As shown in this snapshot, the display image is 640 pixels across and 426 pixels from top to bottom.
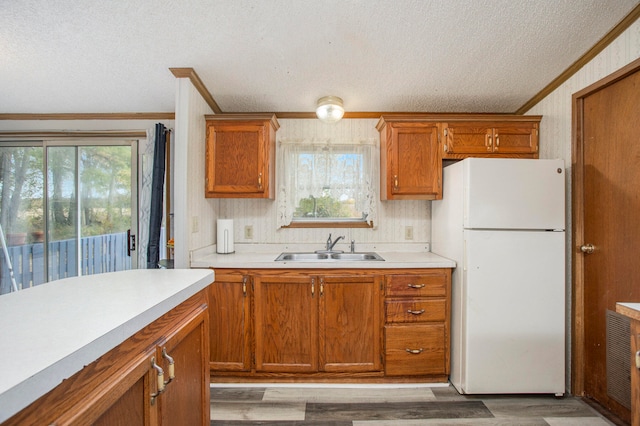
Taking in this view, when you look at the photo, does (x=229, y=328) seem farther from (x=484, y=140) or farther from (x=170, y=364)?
(x=484, y=140)

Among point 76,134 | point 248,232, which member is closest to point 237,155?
point 248,232

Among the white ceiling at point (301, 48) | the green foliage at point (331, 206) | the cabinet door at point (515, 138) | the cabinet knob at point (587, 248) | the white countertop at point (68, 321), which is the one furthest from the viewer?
the green foliage at point (331, 206)

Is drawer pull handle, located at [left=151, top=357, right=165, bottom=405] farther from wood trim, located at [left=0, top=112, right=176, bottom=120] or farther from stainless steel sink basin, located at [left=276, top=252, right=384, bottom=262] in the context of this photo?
wood trim, located at [left=0, top=112, right=176, bottom=120]

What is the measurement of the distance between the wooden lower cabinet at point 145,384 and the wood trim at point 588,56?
2767mm

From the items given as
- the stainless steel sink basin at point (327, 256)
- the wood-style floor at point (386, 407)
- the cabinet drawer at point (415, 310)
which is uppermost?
the stainless steel sink basin at point (327, 256)

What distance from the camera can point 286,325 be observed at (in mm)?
2104

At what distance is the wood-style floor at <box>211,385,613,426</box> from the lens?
175 cm

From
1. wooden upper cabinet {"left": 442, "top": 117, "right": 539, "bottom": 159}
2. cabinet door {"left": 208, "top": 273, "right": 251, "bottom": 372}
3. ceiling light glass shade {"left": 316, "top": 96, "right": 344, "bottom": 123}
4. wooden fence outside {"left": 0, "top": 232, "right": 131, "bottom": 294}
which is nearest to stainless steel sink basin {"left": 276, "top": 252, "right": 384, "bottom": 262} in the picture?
cabinet door {"left": 208, "top": 273, "right": 251, "bottom": 372}

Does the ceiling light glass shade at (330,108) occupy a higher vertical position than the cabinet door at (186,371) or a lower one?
higher

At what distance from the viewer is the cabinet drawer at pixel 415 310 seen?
2092 millimetres

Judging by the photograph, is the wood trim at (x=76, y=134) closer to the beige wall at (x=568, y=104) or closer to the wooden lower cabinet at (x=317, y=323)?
the wooden lower cabinet at (x=317, y=323)

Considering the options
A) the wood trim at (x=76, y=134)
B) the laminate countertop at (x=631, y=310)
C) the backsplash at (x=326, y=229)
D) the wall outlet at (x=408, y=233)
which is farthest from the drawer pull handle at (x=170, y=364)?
the wood trim at (x=76, y=134)

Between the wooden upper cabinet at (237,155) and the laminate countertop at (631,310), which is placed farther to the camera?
the wooden upper cabinet at (237,155)

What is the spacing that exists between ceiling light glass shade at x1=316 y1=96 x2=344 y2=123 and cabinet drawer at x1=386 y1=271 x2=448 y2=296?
1.44 meters
